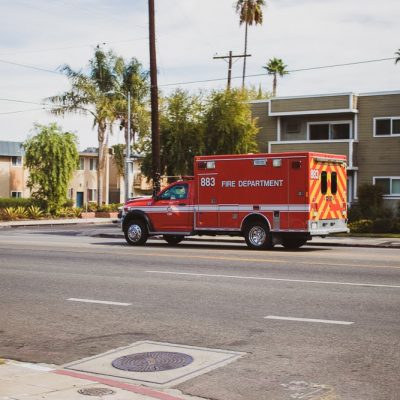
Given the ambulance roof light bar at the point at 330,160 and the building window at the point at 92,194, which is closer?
the ambulance roof light bar at the point at 330,160

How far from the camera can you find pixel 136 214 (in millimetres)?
24516

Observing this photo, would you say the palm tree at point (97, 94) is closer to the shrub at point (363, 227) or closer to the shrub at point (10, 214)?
the shrub at point (10, 214)

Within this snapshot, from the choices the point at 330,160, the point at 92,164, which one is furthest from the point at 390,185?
the point at 92,164

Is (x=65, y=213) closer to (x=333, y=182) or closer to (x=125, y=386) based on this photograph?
(x=333, y=182)

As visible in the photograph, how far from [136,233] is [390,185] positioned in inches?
639

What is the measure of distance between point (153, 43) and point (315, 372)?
2585 cm

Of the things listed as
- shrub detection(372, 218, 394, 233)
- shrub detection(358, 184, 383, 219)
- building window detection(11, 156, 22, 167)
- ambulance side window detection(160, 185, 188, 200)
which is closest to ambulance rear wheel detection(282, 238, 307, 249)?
ambulance side window detection(160, 185, 188, 200)

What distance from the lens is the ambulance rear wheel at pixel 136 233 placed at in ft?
79.6

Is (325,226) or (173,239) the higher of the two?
(325,226)

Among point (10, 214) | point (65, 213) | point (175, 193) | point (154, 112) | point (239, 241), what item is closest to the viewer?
point (175, 193)

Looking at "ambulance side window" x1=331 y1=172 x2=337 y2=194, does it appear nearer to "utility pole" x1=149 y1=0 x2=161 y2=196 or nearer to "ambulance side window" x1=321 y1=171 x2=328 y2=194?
"ambulance side window" x1=321 y1=171 x2=328 y2=194

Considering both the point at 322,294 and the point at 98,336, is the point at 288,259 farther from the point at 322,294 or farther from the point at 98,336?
the point at 98,336

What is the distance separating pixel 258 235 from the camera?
72.6 feet

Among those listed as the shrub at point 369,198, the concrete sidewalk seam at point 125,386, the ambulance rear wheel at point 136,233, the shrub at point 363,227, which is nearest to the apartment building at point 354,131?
the shrub at point 369,198
